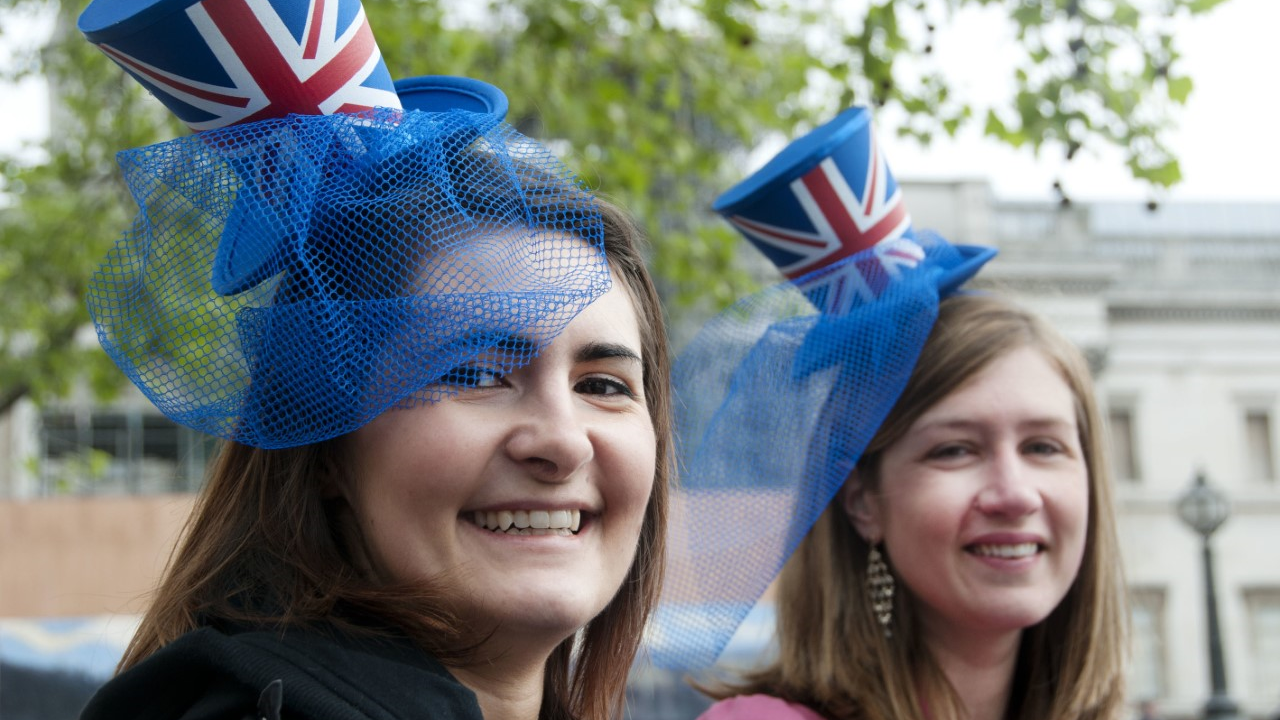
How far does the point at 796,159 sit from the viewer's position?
8.48 feet

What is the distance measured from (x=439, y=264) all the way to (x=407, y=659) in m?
0.46

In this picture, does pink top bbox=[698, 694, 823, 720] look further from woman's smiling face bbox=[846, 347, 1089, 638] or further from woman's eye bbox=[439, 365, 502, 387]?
woman's eye bbox=[439, 365, 502, 387]

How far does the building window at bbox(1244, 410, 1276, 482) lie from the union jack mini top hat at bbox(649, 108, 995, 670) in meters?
27.0

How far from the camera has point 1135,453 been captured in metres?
27.2

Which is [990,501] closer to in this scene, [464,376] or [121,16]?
[464,376]

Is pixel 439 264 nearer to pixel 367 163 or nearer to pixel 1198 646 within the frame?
pixel 367 163

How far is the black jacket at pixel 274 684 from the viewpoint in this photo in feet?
4.83

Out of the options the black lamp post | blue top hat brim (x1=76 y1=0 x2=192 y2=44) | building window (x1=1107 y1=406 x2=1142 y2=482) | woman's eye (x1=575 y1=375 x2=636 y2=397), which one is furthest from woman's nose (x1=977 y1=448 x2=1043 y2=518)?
building window (x1=1107 y1=406 x2=1142 y2=482)

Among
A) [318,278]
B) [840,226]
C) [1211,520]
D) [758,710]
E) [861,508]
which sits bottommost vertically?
[1211,520]

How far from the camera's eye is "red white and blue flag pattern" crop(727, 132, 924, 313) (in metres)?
2.61

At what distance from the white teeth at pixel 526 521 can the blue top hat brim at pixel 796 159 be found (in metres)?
1.07

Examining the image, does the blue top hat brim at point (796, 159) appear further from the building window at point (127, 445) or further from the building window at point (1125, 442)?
the building window at point (1125, 442)

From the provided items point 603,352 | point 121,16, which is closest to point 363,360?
point 603,352

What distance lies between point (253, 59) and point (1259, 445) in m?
28.9
